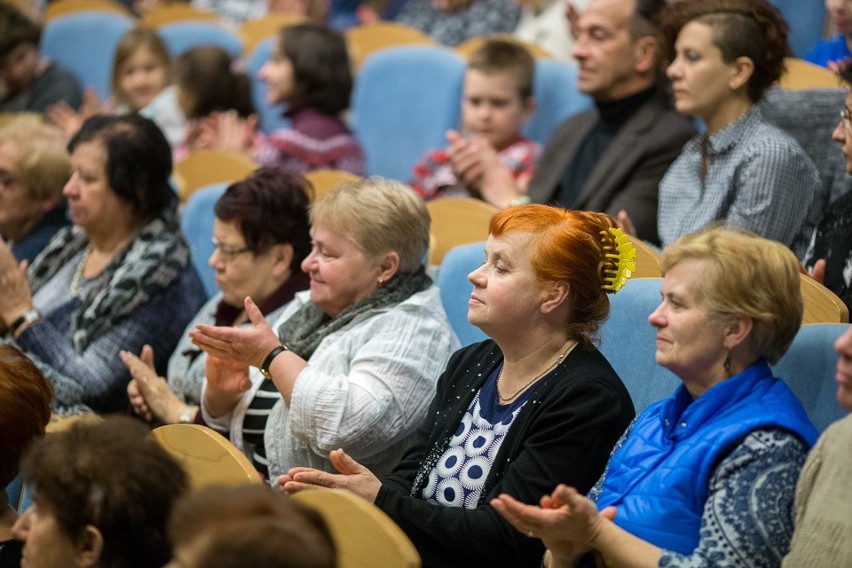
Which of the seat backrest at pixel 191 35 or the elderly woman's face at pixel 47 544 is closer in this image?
the elderly woman's face at pixel 47 544

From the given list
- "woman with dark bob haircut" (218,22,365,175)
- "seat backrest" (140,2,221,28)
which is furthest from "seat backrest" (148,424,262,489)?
"seat backrest" (140,2,221,28)

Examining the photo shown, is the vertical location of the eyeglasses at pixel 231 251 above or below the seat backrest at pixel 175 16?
below

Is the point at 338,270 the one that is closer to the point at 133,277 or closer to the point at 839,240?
the point at 133,277

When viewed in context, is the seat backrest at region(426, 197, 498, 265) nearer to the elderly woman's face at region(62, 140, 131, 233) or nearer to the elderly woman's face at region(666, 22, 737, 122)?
the elderly woman's face at region(666, 22, 737, 122)

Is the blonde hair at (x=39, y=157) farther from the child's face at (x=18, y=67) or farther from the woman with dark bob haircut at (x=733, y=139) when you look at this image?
the woman with dark bob haircut at (x=733, y=139)

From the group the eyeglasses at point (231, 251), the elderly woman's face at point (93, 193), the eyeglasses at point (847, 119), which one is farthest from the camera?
the elderly woman's face at point (93, 193)

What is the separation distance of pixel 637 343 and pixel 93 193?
Result: 5.57 feet

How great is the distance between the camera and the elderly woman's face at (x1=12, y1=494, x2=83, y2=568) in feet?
5.52

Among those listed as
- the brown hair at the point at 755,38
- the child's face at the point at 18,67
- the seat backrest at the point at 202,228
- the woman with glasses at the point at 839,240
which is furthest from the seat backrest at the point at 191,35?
the woman with glasses at the point at 839,240

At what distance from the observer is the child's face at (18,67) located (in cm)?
→ 537

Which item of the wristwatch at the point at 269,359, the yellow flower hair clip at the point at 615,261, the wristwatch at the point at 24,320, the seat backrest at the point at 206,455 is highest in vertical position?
the yellow flower hair clip at the point at 615,261

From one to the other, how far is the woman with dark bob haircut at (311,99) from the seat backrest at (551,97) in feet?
2.36

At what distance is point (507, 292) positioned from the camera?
7.15 feet

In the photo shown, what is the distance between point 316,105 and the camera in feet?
15.2
